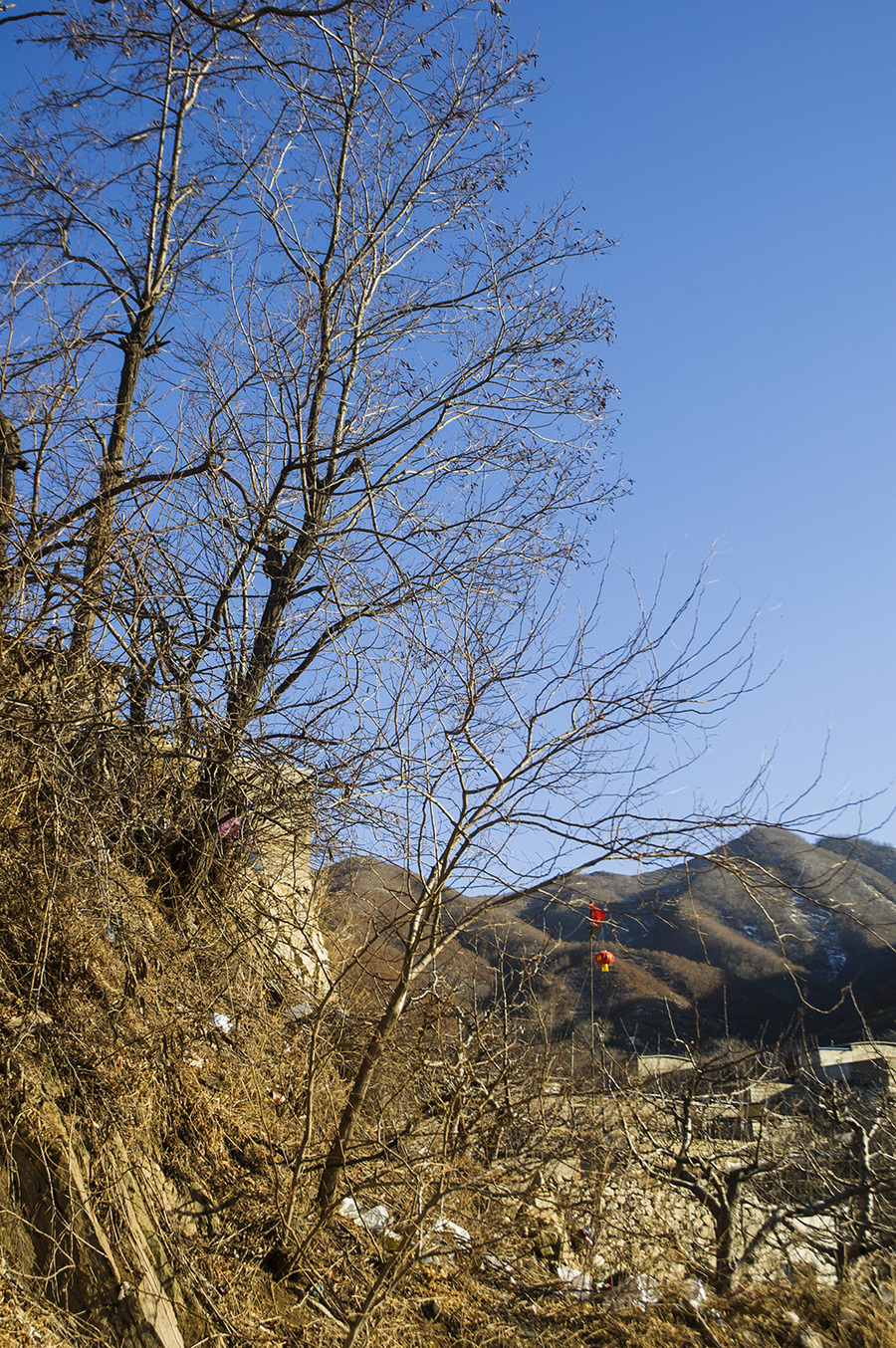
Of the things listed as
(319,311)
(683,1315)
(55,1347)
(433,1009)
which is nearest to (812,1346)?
(683,1315)

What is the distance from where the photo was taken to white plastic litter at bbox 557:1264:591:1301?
17.2ft

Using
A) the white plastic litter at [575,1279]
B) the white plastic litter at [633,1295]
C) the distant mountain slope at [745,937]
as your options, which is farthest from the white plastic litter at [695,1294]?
the distant mountain slope at [745,937]

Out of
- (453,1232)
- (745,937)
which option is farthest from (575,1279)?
(745,937)

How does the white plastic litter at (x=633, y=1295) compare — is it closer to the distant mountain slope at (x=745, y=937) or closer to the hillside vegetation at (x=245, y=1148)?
the hillside vegetation at (x=245, y=1148)

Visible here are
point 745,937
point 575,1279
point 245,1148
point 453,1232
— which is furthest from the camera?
point 745,937

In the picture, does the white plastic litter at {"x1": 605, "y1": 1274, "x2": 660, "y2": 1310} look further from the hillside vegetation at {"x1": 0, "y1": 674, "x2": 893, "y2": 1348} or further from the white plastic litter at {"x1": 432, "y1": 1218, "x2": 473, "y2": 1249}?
the white plastic litter at {"x1": 432, "y1": 1218, "x2": 473, "y2": 1249}

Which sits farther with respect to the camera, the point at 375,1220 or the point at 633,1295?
the point at 633,1295

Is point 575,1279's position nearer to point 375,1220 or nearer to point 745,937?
point 375,1220

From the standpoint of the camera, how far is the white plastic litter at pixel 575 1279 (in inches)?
207

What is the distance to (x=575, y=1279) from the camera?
555 centimetres

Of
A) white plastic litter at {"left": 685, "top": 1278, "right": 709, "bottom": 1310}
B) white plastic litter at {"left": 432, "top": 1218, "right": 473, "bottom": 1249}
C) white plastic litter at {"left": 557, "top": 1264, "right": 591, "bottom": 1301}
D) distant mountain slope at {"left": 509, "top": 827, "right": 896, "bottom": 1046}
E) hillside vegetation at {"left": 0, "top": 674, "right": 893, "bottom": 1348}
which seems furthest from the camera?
white plastic litter at {"left": 685, "top": 1278, "right": 709, "bottom": 1310}

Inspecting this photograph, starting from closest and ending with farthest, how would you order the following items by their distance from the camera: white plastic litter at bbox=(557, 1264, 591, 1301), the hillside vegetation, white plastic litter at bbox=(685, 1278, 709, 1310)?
the hillside vegetation, white plastic litter at bbox=(557, 1264, 591, 1301), white plastic litter at bbox=(685, 1278, 709, 1310)

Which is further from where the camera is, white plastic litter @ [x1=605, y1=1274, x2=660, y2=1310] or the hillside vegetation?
white plastic litter @ [x1=605, y1=1274, x2=660, y2=1310]

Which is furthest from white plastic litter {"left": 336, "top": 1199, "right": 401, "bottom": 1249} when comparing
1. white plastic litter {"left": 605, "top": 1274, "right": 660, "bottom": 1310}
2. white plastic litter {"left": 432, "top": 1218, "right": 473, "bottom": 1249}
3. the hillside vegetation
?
white plastic litter {"left": 605, "top": 1274, "right": 660, "bottom": 1310}
